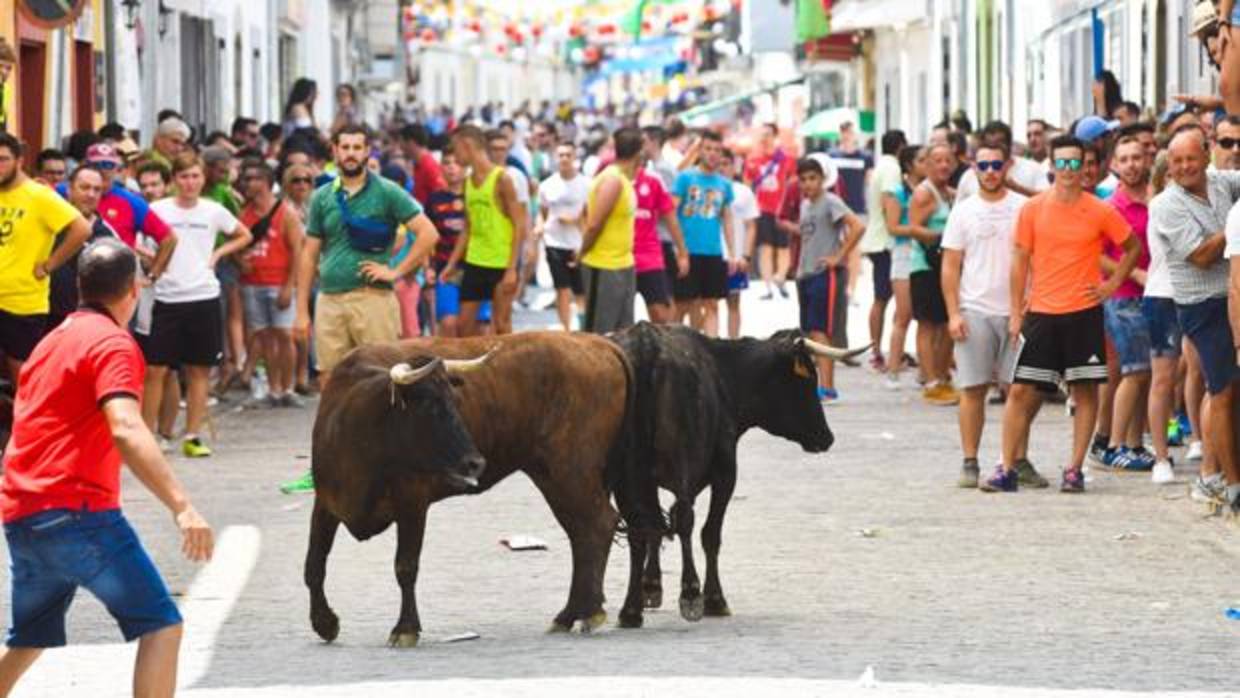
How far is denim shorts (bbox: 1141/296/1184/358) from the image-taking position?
14672 mm

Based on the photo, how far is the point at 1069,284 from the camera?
14.5m

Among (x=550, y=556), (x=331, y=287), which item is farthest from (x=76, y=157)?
(x=550, y=556)

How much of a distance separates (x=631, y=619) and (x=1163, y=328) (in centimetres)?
514

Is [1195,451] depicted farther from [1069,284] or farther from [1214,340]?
[1214,340]

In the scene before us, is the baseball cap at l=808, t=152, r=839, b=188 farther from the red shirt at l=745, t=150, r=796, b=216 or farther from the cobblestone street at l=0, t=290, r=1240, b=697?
the red shirt at l=745, t=150, r=796, b=216

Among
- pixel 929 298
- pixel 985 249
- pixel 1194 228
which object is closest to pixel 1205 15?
pixel 985 249

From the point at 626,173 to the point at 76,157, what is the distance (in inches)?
133

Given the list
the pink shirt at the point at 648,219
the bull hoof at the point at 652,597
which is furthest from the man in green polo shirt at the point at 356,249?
the pink shirt at the point at 648,219

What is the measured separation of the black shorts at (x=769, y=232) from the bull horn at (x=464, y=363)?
23.6 metres

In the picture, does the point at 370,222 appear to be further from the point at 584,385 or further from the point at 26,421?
the point at 26,421

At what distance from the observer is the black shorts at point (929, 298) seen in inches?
784

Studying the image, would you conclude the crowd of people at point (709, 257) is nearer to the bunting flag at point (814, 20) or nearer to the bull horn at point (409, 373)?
the bull horn at point (409, 373)

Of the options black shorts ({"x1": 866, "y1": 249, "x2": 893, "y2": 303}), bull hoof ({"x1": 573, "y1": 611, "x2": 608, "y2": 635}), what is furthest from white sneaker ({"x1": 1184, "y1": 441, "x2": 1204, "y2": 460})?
black shorts ({"x1": 866, "y1": 249, "x2": 893, "y2": 303})

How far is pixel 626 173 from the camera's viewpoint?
19.8 m
